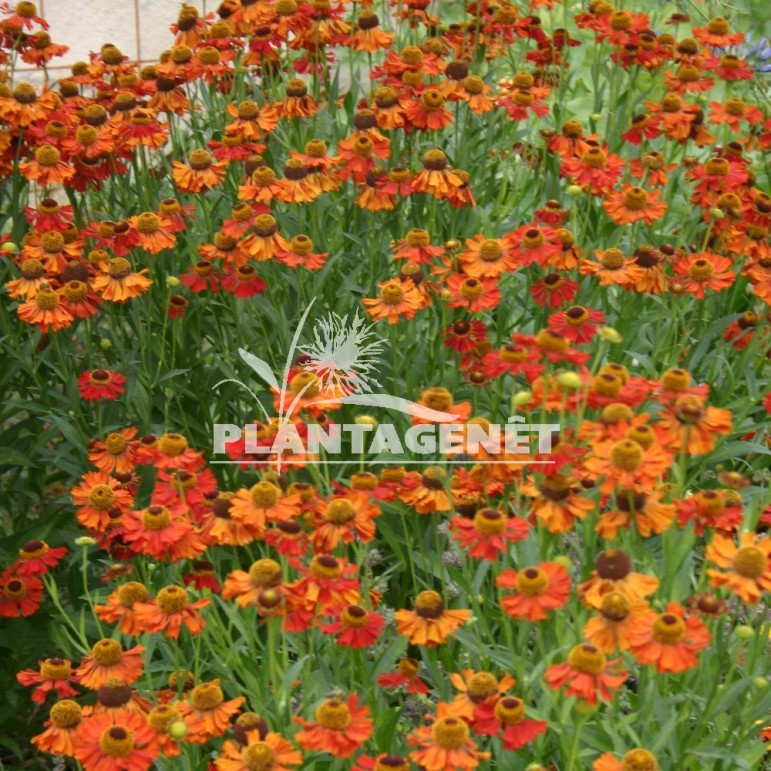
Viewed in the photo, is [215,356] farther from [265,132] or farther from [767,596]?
[767,596]

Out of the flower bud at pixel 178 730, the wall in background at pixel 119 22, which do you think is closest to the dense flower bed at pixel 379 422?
the flower bud at pixel 178 730

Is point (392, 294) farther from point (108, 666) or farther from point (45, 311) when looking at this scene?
point (108, 666)

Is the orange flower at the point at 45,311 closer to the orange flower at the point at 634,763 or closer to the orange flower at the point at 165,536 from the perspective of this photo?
the orange flower at the point at 165,536

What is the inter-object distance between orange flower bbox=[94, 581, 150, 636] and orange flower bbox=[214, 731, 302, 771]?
1.15 feet

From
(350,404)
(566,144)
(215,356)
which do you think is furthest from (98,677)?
(566,144)

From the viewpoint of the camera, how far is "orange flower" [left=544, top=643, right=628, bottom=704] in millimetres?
1516

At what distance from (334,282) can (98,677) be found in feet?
4.56

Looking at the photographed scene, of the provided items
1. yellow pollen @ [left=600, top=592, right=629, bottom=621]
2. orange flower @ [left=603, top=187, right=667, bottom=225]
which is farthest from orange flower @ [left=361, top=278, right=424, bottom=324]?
yellow pollen @ [left=600, top=592, right=629, bottom=621]

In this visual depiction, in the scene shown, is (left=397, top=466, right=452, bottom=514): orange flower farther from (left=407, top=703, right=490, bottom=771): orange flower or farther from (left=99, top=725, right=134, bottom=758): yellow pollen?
(left=99, top=725, right=134, bottom=758): yellow pollen

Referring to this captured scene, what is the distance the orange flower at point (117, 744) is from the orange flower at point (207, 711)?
0.05 m

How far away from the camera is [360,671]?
1919 mm

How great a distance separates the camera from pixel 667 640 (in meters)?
1.51

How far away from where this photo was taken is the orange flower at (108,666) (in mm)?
1805

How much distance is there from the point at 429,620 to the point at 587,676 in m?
0.29
